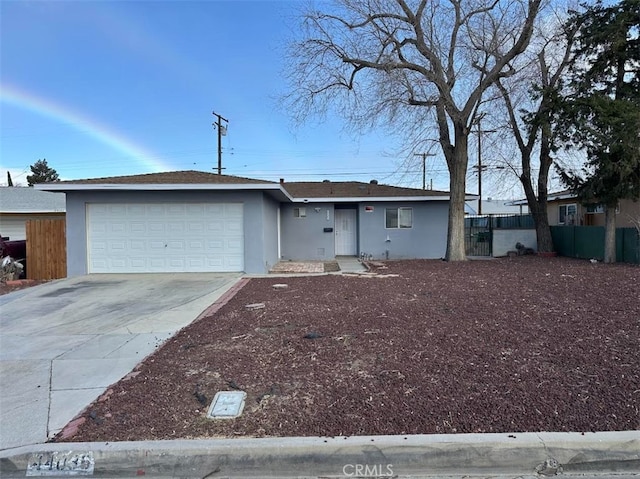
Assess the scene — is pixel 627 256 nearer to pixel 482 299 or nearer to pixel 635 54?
pixel 635 54

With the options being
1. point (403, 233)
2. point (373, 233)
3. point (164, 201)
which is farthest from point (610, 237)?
point (164, 201)

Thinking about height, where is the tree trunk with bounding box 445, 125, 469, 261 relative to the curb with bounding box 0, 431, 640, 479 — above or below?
above

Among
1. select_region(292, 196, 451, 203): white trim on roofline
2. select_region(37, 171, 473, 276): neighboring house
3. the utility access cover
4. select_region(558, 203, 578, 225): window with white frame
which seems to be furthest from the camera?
select_region(558, 203, 578, 225): window with white frame

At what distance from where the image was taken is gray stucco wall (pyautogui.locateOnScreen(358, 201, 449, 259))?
18.8 metres

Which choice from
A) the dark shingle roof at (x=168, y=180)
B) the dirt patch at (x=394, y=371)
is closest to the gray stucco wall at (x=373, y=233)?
the dark shingle roof at (x=168, y=180)

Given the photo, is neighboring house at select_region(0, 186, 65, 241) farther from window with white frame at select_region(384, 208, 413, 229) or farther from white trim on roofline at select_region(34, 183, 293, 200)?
window with white frame at select_region(384, 208, 413, 229)

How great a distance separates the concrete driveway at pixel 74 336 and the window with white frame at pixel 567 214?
1888cm

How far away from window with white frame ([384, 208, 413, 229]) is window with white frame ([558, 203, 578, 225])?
9319 mm

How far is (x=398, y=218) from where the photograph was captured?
18828 mm

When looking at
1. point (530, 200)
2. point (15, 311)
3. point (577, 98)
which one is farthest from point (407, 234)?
point (15, 311)

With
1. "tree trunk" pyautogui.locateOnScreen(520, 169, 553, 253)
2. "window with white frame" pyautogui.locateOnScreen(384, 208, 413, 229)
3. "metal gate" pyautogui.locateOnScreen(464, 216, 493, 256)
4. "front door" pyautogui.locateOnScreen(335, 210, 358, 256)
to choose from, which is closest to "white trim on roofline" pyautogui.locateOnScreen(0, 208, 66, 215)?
"front door" pyautogui.locateOnScreen(335, 210, 358, 256)

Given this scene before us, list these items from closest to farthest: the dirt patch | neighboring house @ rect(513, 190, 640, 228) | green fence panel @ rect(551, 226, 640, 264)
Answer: the dirt patch
green fence panel @ rect(551, 226, 640, 264)
neighboring house @ rect(513, 190, 640, 228)

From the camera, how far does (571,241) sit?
18062 millimetres

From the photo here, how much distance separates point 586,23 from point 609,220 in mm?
6872
